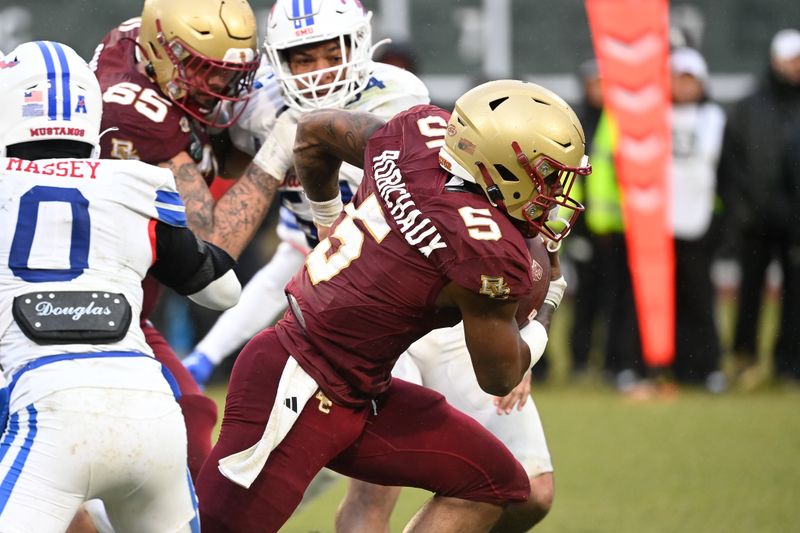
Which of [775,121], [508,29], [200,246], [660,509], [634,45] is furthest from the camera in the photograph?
[508,29]

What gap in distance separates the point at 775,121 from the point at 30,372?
7089 mm

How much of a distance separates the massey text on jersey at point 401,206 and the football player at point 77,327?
556 mm

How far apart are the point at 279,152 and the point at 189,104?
351mm

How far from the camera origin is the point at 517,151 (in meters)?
3.56

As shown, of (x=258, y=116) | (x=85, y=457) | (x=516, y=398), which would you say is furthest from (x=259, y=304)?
(x=85, y=457)

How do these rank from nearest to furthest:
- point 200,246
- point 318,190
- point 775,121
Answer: point 200,246 → point 318,190 → point 775,121

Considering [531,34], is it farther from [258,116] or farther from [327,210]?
[327,210]

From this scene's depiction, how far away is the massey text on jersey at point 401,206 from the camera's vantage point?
3.55 m

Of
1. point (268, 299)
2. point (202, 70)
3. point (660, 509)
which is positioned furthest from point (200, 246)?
point (660, 509)

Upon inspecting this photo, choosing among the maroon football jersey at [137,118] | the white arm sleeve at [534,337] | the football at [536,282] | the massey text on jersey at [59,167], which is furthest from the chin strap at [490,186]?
the maroon football jersey at [137,118]

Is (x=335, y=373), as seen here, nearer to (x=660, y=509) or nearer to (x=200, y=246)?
(x=200, y=246)

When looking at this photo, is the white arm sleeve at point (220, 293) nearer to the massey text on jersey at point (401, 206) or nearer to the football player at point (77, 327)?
the football player at point (77, 327)

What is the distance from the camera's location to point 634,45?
10.8 metres

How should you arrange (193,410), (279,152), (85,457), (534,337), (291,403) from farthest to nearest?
(279,152), (193,410), (534,337), (291,403), (85,457)
